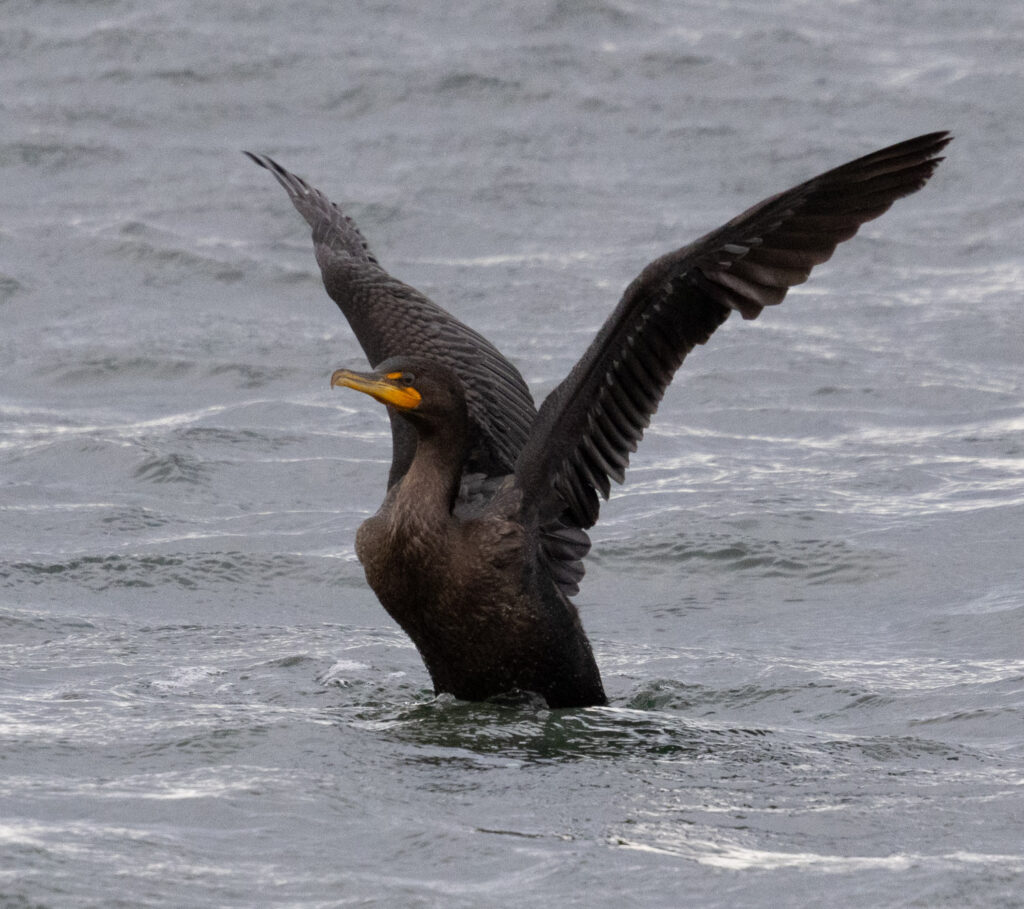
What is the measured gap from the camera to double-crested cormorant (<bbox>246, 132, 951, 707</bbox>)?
5711 millimetres

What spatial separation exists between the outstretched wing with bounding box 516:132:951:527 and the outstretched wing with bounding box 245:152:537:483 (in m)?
0.49

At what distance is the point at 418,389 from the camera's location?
622 centimetres

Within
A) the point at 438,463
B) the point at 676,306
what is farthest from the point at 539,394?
the point at 676,306

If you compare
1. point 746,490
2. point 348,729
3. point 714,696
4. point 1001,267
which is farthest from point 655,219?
point 348,729

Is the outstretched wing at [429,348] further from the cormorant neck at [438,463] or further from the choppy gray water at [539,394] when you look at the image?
the choppy gray water at [539,394]

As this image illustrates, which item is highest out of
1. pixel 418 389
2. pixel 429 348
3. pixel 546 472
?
pixel 429 348

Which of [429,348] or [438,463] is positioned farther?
[429,348]

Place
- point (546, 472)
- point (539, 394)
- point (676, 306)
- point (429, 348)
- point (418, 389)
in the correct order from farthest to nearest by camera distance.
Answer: point (539, 394), point (429, 348), point (546, 472), point (418, 389), point (676, 306)

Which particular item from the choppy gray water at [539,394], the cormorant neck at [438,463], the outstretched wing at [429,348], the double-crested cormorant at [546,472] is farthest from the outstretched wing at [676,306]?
the choppy gray water at [539,394]

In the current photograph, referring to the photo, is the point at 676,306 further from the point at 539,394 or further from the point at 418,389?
the point at 539,394

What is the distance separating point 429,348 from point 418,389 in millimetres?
1250

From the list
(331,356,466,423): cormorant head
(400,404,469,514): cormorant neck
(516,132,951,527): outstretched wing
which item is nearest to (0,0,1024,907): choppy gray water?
(400,404,469,514): cormorant neck

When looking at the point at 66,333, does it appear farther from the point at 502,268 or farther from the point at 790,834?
the point at 790,834

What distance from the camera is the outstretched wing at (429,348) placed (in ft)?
22.7
